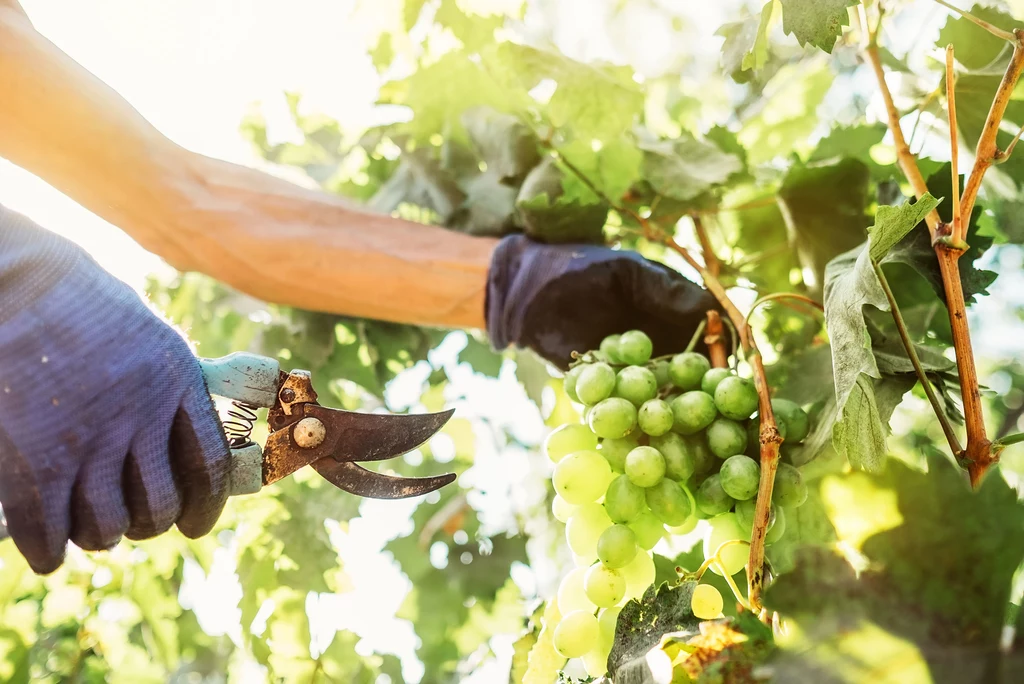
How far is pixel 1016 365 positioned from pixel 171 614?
7.28 ft

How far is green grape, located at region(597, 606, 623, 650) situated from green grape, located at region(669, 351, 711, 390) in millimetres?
276

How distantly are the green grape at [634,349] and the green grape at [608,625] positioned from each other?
0.97 ft

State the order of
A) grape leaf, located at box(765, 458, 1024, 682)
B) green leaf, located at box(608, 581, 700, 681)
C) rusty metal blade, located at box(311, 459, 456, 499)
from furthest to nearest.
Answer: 1. rusty metal blade, located at box(311, 459, 456, 499)
2. green leaf, located at box(608, 581, 700, 681)
3. grape leaf, located at box(765, 458, 1024, 682)

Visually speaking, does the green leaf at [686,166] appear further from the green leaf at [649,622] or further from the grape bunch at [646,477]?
the green leaf at [649,622]

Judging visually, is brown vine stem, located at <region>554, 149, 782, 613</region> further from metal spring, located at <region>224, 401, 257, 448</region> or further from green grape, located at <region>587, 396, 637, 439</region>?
metal spring, located at <region>224, 401, 257, 448</region>

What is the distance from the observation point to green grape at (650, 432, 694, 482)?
2.76 feet

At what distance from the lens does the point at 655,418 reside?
2.74 feet

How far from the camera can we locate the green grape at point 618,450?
875 millimetres

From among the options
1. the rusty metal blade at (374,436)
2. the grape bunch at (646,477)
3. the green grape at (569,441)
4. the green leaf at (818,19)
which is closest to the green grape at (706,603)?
the grape bunch at (646,477)

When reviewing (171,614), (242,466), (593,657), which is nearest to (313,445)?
(242,466)

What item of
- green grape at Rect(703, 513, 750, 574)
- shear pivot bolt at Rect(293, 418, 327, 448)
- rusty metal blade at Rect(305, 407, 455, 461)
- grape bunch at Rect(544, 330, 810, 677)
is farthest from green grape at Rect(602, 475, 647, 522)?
shear pivot bolt at Rect(293, 418, 327, 448)

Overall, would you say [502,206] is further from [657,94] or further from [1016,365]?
[1016,365]

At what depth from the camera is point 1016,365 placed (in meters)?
1.95

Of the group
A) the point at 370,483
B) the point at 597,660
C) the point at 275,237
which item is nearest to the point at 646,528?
the point at 597,660
